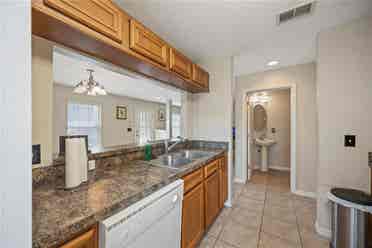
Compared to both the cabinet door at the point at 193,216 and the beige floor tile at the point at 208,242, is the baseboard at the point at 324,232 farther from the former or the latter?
the cabinet door at the point at 193,216

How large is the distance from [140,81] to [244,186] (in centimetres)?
281

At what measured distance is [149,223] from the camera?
2.94 ft

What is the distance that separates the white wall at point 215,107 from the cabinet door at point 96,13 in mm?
1663

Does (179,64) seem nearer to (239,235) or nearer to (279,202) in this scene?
(239,235)

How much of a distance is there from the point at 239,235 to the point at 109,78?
2305 mm

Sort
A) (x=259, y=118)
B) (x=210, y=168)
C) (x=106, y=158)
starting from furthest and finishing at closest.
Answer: (x=259, y=118)
(x=210, y=168)
(x=106, y=158)

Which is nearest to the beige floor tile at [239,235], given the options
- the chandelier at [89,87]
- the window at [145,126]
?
the window at [145,126]

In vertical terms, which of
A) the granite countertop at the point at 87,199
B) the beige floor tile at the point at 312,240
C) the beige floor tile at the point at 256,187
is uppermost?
the granite countertop at the point at 87,199

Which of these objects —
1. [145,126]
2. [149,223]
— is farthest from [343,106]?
[145,126]

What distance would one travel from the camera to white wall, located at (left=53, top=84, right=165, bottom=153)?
1198 millimetres

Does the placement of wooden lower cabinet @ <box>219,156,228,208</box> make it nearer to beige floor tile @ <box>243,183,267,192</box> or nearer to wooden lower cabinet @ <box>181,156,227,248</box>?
wooden lower cabinet @ <box>181,156,227,248</box>

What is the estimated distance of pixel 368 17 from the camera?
1533 mm
